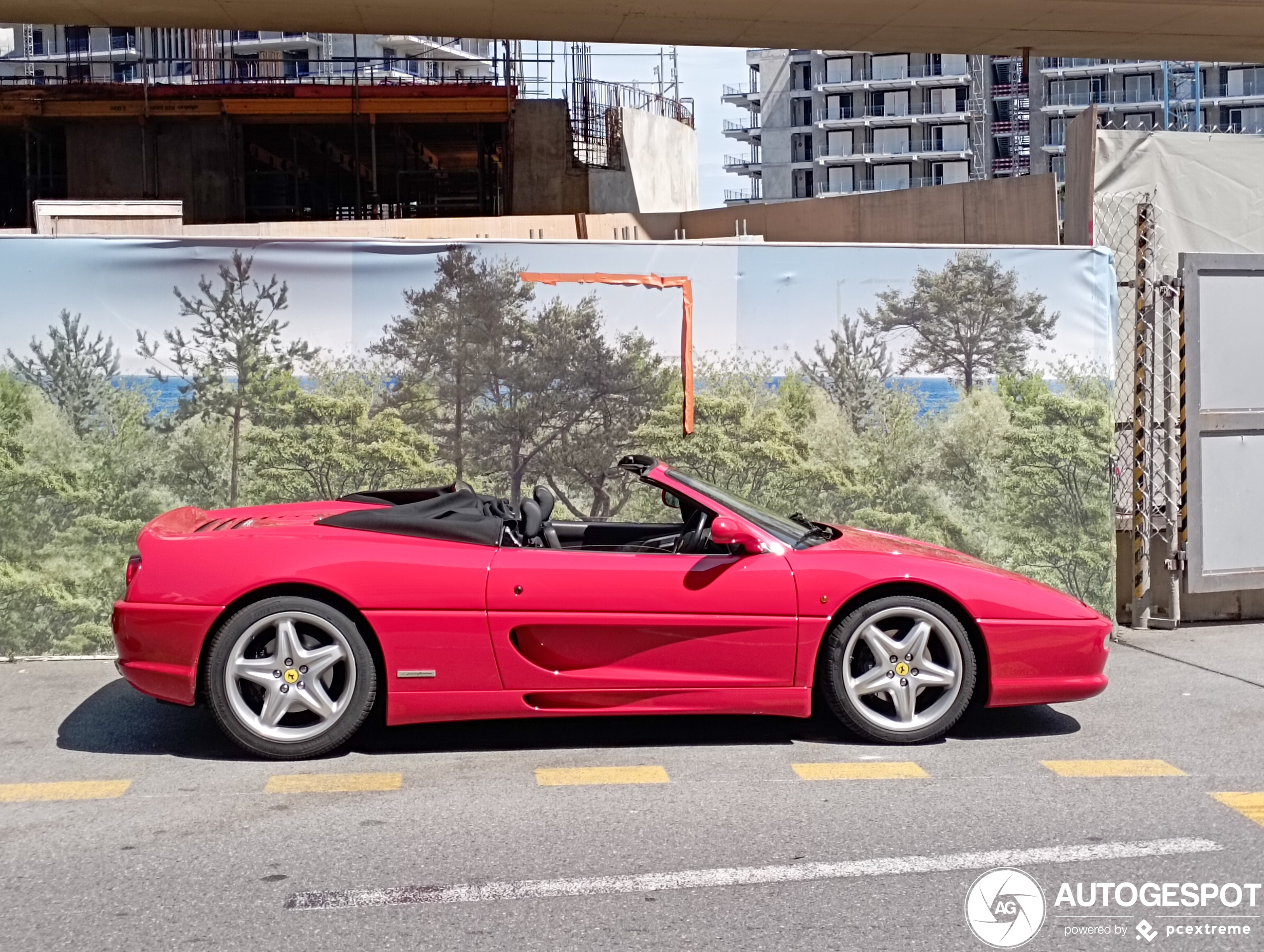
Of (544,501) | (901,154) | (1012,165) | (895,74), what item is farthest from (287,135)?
(895,74)

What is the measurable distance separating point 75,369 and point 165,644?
260cm

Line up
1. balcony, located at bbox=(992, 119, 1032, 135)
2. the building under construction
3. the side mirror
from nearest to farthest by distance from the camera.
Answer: the side mirror, the building under construction, balcony, located at bbox=(992, 119, 1032, 135)

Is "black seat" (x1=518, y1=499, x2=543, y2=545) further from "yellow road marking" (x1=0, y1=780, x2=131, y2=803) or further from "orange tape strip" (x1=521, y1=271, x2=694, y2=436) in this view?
"orange tape strip" (x1=521, y1=271, x2=694, y2=436)

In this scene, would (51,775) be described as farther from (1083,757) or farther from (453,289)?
(1083,757)

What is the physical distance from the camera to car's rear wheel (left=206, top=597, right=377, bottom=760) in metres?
5.47

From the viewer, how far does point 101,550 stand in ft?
24.6

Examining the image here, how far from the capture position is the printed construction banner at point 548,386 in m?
7.46

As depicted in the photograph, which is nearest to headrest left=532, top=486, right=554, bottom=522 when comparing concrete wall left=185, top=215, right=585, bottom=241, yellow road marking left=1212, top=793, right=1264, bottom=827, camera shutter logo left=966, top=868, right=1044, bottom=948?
camera shutter logo left=966, top=868, right=1044, bottom=948

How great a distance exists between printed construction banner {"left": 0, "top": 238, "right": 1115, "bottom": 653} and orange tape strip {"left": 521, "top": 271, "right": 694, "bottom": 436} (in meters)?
0.01

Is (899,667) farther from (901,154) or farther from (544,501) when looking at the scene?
(901,154)

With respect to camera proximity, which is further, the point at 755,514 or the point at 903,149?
the point at 903,149

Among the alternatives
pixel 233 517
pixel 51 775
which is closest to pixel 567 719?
pixel 233 517

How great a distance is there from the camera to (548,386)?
7.85 meters

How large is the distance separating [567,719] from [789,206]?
7757 mm
